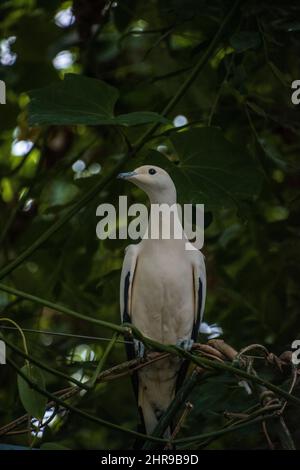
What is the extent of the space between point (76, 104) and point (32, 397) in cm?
123

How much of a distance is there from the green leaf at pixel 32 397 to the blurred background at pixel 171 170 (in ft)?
3.90

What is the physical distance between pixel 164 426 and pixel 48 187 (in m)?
2.70

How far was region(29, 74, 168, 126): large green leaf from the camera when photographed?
3.40 m

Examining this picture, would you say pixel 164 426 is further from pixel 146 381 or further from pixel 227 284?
pixel 227 284

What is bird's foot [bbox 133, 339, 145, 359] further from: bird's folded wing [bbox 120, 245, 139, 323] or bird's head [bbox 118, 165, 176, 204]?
bird's head [bbox 118, 165, 176, 204]

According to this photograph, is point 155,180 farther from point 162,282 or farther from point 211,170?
point 162,282

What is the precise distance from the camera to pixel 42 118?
11.2 feet

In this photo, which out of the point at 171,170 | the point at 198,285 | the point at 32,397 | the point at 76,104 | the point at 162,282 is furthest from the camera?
the point at 171,170

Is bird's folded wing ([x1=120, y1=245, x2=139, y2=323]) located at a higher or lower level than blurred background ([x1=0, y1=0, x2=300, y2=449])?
lower

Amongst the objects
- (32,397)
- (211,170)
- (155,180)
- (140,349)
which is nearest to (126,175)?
(155,180)

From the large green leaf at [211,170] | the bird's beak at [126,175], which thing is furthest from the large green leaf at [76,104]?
the large green leaf at [211,170]

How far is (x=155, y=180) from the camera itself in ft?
12.8
